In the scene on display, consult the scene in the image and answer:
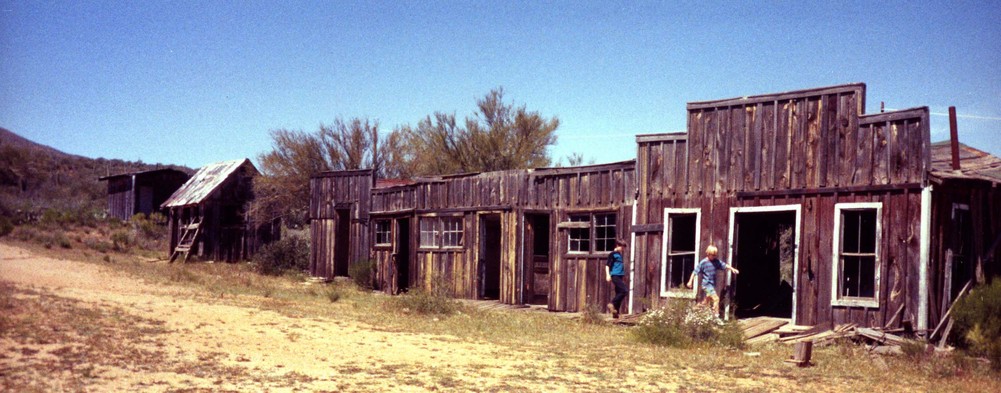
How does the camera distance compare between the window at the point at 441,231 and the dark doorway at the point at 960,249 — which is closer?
the dark doorway at the point at 960,249

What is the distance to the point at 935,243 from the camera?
12.8 metres

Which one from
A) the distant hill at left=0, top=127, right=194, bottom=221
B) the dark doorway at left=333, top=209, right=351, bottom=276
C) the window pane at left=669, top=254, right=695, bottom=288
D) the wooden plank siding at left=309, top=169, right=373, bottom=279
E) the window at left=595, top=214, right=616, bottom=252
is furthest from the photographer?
the dark doorway at left=333, top=209, right=351, bottom=276

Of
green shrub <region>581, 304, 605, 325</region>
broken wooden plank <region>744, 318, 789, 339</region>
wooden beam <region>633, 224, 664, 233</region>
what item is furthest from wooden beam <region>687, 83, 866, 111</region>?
green shrub <region>581, 304, 605, 325</region>

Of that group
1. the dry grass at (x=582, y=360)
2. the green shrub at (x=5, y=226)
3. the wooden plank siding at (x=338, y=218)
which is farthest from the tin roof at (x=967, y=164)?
the green shrub at (x=5, y=226)

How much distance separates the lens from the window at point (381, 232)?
23.6 m

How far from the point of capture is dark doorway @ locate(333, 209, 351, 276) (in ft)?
84.8

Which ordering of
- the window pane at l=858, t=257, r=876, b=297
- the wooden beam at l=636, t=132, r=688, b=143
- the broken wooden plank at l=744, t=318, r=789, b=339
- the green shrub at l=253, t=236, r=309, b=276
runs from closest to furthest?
the broken wooden plank at l=744, t=318, r=789, b=339, the window pane at l=858, t=257, r=876, b=297, the wooden beam at l=636, t=132, r=688, b=143, the green shrub at l=253, t=236, r=309, b=276

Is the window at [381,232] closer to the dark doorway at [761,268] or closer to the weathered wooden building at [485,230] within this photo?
the weathered wooden building at [485,230]

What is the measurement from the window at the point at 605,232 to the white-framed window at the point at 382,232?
7.86m

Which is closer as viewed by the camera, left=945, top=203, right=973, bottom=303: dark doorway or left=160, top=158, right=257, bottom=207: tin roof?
left=945, top=203, right=973, bottom=303: dark doorway

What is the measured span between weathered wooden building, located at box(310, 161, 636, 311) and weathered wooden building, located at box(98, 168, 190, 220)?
18.4m

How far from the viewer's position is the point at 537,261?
21641 mm

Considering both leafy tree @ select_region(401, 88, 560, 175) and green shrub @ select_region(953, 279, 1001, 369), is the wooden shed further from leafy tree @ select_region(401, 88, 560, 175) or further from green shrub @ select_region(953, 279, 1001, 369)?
leafy tree @ select_region(401, 88, 560, 175)

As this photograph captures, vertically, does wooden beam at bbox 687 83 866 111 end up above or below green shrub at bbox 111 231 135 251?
above
